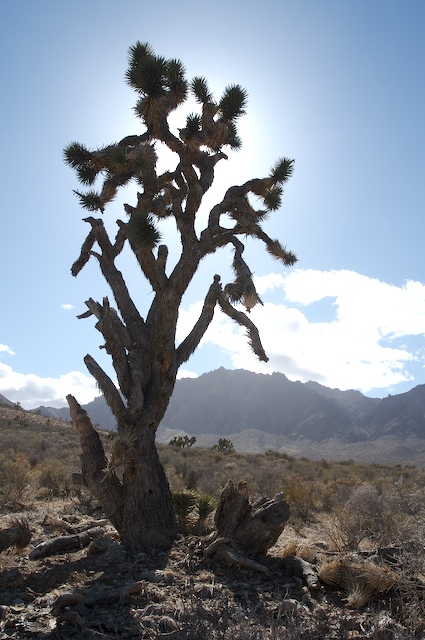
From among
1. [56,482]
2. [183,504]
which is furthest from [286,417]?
[183,504]

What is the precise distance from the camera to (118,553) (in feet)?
18.7

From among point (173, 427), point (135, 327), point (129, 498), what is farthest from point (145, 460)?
point (173, 427)

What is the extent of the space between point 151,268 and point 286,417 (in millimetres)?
113486

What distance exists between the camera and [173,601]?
446 centimetres

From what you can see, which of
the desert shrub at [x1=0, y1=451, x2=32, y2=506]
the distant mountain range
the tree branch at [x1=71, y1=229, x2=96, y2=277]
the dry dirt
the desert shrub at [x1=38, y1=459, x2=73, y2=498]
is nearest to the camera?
the dry dirt

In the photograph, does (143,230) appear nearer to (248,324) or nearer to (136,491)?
(248,324)

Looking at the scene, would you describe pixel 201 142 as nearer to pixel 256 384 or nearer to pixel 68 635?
pixel 68 635

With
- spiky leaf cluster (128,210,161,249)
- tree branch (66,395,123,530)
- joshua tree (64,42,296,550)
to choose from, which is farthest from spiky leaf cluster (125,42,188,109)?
tree branch (66,395,123,530)

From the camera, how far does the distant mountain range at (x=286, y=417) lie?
8631cm

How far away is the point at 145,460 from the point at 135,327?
6.71 feet

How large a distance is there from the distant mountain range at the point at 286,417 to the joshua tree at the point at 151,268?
5704cm

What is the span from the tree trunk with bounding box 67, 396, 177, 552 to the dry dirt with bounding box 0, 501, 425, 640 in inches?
10.8

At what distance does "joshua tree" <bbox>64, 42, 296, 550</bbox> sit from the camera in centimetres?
643

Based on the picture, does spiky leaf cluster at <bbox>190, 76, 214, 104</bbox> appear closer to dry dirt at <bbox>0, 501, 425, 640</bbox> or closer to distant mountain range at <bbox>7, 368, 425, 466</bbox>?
dry dirt at <bbox>0, 501, 425, 640</bbox>
